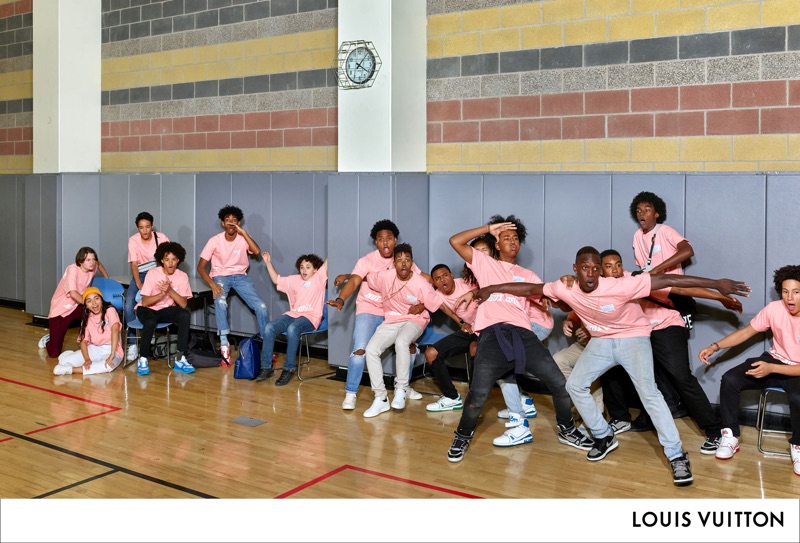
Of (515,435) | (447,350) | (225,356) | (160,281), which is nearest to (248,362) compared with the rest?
(225,356)

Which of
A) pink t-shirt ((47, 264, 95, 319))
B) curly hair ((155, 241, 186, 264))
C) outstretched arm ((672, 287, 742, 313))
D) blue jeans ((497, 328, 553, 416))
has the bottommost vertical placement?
blue jeans ((497, 328, 553, 416))

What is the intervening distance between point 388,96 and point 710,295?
149 inches

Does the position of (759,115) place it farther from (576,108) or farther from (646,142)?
(576,108)

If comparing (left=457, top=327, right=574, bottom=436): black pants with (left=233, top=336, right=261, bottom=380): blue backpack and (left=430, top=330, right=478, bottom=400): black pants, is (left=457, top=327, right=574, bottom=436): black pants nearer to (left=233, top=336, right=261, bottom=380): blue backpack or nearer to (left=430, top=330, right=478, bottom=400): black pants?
(left=430, top=330, right=478, bottom=400): black pants

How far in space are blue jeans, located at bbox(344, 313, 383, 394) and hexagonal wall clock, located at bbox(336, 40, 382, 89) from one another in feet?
8.04

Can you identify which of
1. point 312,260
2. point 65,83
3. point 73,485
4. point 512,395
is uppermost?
point 65,83

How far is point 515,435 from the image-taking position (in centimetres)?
635

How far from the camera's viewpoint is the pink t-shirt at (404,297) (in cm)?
755

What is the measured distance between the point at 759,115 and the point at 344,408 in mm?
4362

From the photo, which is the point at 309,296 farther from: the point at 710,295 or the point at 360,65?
the point at 710,295

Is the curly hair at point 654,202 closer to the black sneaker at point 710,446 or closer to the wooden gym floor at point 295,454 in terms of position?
the wooden gym floor at point 295,454

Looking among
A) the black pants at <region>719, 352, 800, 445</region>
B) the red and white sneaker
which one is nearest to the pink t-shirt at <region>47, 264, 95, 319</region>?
the red and white sneaker

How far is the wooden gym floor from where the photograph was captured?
5.43 meters

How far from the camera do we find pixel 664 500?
5.09 meters
